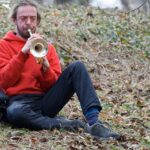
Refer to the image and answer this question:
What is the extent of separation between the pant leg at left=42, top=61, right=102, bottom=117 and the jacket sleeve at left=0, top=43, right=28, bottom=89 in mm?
464

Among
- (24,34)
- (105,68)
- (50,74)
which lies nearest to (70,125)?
(50,74)

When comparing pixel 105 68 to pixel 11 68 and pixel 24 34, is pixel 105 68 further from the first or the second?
pixel 11 68

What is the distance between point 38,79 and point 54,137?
0.74 meters

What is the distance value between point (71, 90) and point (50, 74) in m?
0.29

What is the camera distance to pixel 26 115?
5727 mm

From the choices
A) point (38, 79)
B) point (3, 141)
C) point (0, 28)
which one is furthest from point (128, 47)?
point (3, 141)

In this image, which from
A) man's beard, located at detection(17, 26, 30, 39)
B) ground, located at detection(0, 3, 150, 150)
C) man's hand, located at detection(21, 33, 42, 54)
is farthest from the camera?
man's beard, located at detection(17, 26, 30, 39)

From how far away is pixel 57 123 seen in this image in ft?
19.1

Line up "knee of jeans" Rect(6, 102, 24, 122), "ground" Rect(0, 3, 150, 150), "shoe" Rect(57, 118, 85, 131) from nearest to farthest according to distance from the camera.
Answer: "ground" Rect(0, 3, 150, 150) → "knee of jeans" Rect(6, 102, 24, 122) → "shoe" Rect(57, 118, 85, 131)

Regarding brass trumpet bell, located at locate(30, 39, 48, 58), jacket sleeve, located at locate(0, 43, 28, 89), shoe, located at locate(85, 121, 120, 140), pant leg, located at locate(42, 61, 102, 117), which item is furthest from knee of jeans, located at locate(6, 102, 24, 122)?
shoe, located at locate(85, 121, 120, 140)

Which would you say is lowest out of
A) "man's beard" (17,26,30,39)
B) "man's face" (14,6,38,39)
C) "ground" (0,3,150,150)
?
"ground" (0,3,150,150)

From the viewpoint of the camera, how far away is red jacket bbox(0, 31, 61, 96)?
18.6 ft

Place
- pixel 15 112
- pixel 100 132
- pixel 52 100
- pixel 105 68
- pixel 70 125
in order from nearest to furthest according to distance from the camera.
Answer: pixel 100 132 → pixel 15 112 → pixel 70 125 → pixel 52 100 → pixel 105 68

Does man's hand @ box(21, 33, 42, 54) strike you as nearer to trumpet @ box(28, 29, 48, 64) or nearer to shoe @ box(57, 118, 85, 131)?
trumpet @ box(28, 29, 48, 64)
